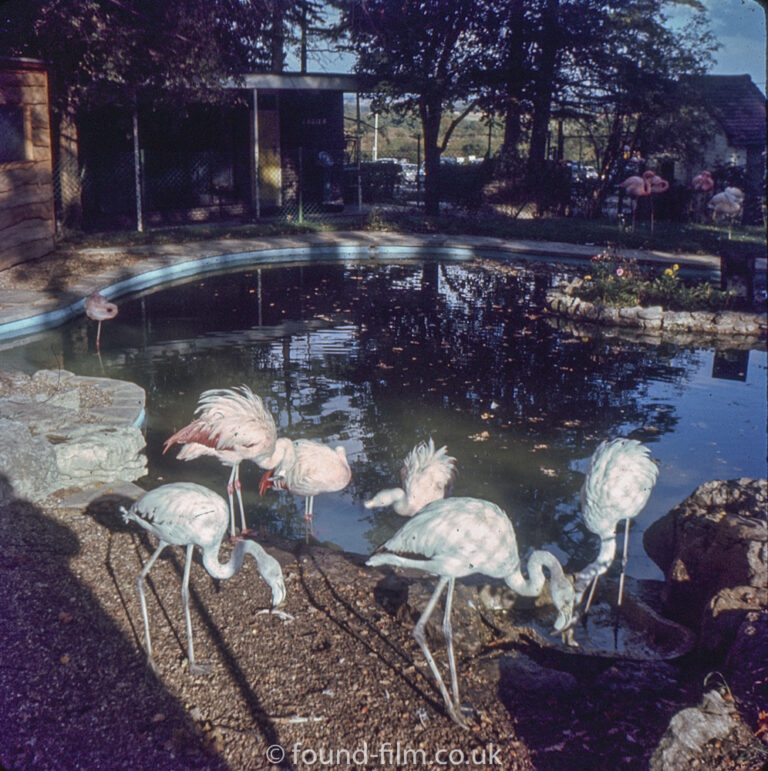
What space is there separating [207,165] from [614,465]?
18664mm

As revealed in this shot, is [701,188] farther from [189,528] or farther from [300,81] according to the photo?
[189,528]

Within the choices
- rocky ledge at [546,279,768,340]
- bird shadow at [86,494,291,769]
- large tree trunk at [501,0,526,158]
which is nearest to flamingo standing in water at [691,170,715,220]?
large tree trunk at [501,0,526,158]

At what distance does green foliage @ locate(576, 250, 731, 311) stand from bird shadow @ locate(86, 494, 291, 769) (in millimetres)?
9045

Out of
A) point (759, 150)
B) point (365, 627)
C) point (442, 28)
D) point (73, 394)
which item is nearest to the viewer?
point (365, 627)

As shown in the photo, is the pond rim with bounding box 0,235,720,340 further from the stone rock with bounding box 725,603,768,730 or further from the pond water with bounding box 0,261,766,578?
the stone rock with bounding box 725,603,768,730

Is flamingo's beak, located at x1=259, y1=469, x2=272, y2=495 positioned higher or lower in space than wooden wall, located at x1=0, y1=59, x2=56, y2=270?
lower

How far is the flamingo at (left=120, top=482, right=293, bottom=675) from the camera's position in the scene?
3.51m

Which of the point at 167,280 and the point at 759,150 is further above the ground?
the point at 759,150

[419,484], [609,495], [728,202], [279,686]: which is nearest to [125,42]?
[419,484]

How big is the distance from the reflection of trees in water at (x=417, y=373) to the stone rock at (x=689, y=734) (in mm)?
2472

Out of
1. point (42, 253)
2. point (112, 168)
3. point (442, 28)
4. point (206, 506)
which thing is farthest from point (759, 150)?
point (206, 506)

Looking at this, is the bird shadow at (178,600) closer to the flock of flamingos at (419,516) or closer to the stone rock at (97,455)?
the flock of flamingos at (419,516)

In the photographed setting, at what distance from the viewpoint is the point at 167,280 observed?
46.9ft

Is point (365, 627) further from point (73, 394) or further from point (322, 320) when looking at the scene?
point (322, 320)
